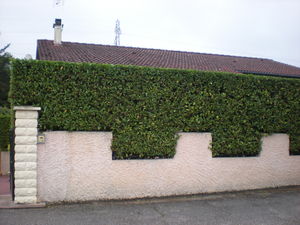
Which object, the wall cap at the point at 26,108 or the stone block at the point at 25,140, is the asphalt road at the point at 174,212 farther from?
the wall cap at the point at 26,108

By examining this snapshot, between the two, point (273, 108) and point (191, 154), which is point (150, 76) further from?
point (273, 108)

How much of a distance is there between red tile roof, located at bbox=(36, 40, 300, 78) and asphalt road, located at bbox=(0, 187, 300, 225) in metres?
7.11

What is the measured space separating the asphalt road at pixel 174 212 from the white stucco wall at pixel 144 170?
0.97ft

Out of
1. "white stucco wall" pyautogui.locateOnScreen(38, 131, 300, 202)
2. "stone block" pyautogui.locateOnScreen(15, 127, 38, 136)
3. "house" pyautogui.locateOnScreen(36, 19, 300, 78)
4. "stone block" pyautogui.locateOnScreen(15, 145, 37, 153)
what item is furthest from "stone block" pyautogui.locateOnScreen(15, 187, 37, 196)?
"house" pyautogui.locateOnScreen(36, 19, 300, 78)

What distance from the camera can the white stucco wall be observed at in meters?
6.55

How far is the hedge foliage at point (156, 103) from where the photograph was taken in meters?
6.52

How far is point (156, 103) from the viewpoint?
727 centimetres

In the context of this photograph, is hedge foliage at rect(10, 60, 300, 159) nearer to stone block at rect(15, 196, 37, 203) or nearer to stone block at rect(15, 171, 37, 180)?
stone block at rect(15, 171, 37, 180)

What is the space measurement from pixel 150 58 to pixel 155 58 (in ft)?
1.14

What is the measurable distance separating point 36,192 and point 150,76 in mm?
3823

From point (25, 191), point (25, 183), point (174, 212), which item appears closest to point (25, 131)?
point (25, 183)

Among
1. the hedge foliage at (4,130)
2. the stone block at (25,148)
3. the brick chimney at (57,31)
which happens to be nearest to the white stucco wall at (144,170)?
the stone block at (25,148)

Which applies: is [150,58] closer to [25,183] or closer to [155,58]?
[155,58]

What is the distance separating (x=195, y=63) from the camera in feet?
48.5
